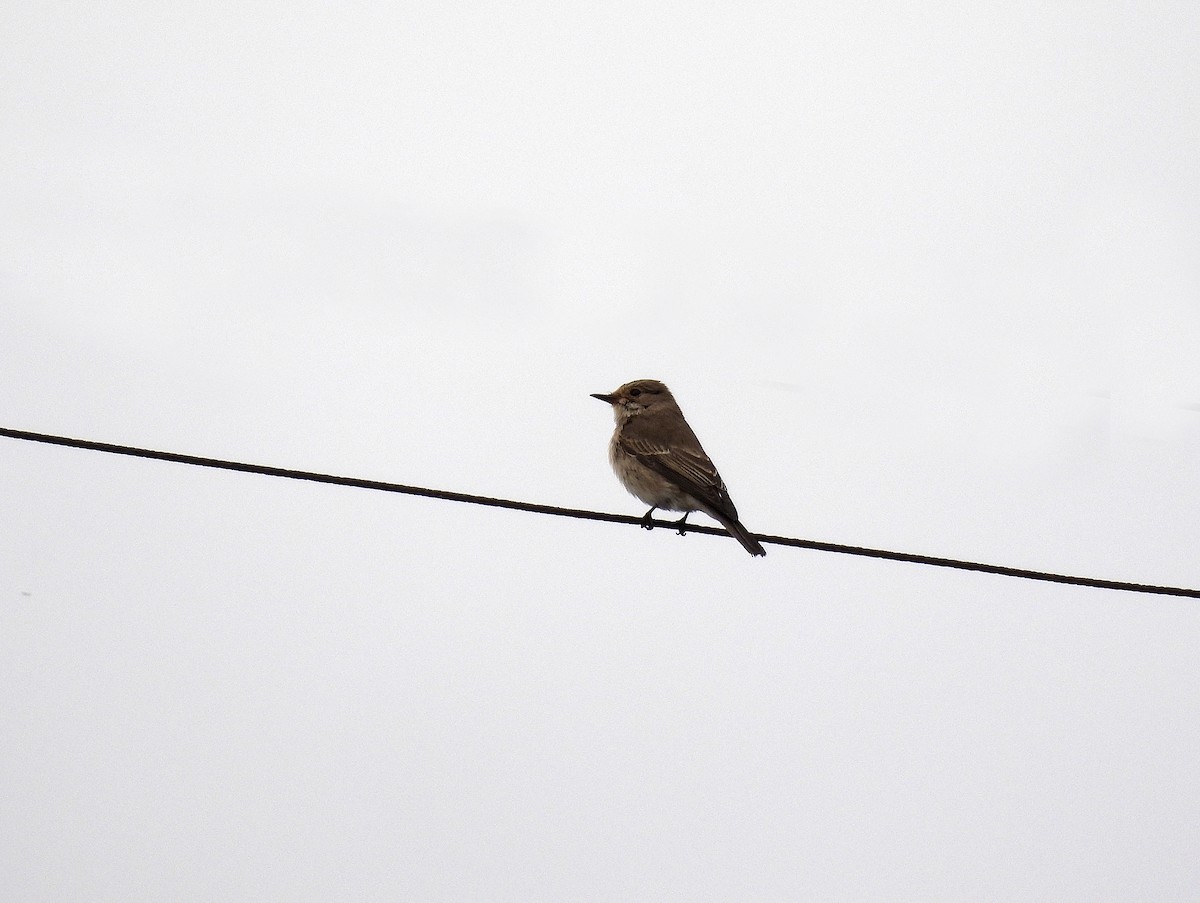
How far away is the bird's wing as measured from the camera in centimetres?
945

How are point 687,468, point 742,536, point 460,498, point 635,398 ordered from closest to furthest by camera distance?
point 460,498, point 742,536, point 687,468, point 635,398

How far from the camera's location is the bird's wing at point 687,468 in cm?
945

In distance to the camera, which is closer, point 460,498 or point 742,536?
point 460,498

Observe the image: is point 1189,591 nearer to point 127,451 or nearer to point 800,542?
point 800,542

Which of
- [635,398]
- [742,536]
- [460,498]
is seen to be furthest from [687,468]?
[460,498]

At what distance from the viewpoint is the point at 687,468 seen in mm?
9828

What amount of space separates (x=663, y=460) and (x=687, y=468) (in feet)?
0.96

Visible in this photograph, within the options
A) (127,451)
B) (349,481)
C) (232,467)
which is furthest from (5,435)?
(349,481)

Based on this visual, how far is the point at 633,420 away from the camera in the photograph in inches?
434

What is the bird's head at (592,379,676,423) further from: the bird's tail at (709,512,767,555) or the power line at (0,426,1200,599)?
the power line at (0,426,1200,599)

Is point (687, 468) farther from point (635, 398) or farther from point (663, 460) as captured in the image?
point (635, 398)

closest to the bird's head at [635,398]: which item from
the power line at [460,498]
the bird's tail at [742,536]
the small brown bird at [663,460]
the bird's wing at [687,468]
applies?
the small brown bird at [663,460]

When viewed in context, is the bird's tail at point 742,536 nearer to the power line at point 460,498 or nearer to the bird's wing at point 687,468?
the bird's wing at point 687,468

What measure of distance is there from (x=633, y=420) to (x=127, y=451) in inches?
217
